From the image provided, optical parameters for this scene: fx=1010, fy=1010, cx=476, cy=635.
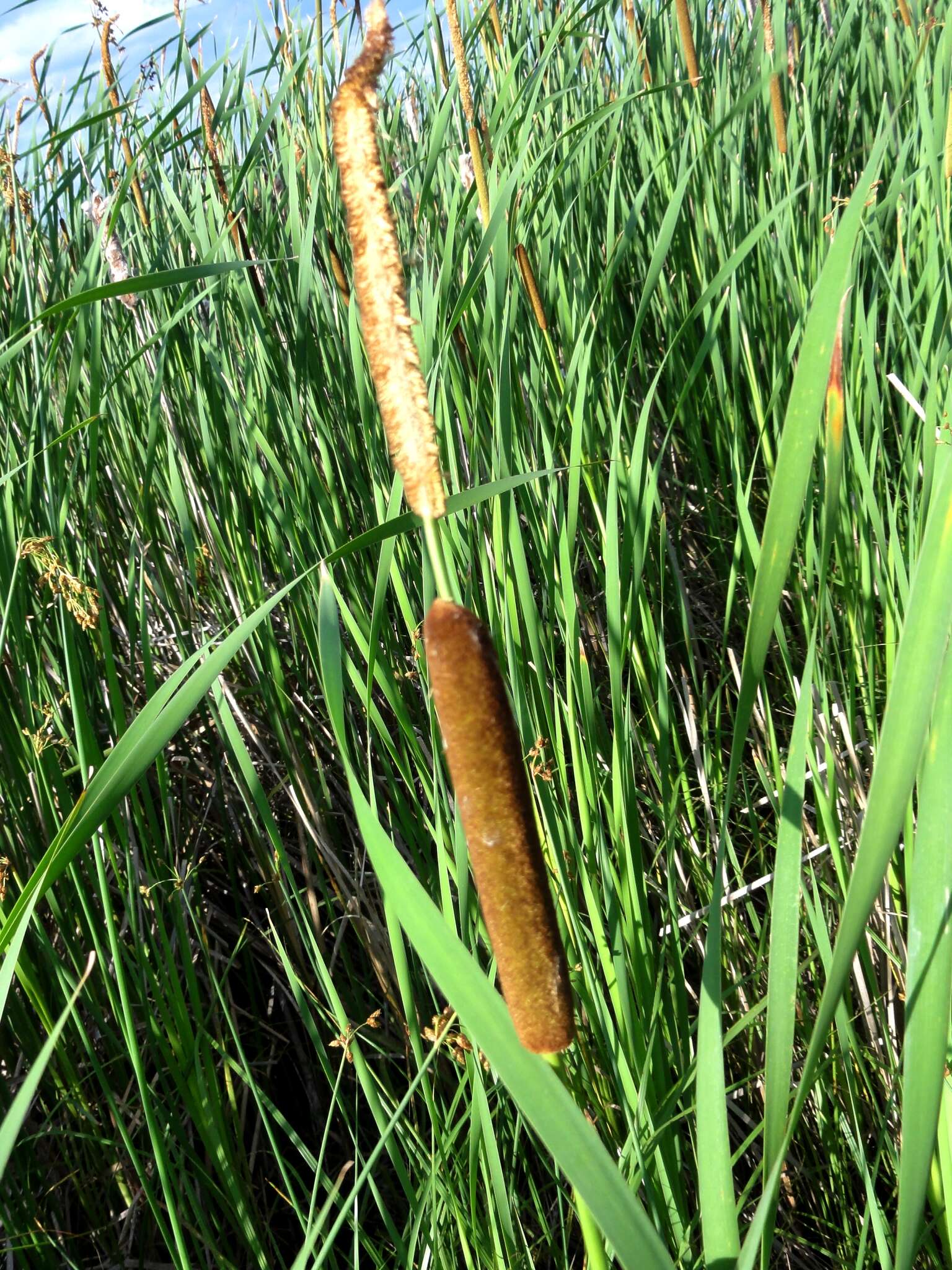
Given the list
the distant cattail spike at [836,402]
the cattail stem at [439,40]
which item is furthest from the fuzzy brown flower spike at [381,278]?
the cattail stem at [439,40]

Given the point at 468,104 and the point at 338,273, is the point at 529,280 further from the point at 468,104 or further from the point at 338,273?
the point at 338,273

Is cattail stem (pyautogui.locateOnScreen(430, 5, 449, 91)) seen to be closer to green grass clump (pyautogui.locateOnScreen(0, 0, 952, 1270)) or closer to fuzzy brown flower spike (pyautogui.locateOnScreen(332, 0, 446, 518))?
green grass clump (pyautogui.locateOnScreen(0, 0, 952, 1270))

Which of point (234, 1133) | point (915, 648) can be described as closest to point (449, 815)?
point (234, 1133)

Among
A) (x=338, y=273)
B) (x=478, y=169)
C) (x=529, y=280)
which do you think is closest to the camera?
(x=478, y=169)

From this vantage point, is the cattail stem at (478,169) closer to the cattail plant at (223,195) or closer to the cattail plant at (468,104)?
the cattail plant at (468,104)

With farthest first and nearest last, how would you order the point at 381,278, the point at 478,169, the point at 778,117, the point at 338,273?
the point at 778,117, the point at 338,273, the point at 478,169, the point at 381,278

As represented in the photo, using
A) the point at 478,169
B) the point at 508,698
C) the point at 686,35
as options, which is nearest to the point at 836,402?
the point at 508,698

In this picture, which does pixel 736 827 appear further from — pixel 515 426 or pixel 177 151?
pixel 177 151
